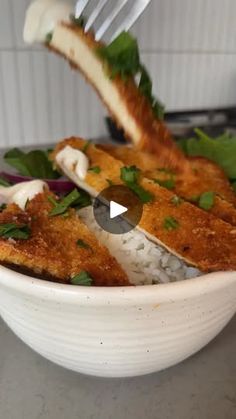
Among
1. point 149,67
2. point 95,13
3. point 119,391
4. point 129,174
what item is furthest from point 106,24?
point 149,67

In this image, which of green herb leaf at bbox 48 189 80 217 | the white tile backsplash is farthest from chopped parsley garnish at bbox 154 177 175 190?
the white tile backsplash

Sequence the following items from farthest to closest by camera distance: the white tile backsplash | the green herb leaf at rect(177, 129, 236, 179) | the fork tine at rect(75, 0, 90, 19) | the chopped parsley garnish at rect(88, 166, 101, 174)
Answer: the white tile backsplash → the green herb leaf at rect(177, 129, 236, 179) → the chopped parsley garnish at rect(88, 166, 101, 174) → the fork tine at rect(75, 0, 90, 19)

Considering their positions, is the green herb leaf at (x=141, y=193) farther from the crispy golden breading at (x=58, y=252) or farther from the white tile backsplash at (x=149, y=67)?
the white tile backsplash at (x=149, y=67)

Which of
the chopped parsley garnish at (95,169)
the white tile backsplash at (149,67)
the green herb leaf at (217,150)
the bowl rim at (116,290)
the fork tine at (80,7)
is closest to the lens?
the bowl rim at (116,290)

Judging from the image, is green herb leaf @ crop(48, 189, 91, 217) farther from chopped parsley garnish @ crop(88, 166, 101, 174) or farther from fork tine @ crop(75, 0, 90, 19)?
fork tine @ crop(75, 0, 90, 19)

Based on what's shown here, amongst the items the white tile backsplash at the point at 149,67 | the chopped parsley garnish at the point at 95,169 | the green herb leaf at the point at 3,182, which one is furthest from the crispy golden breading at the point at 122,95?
the white tile backsplash at the point at 149,67

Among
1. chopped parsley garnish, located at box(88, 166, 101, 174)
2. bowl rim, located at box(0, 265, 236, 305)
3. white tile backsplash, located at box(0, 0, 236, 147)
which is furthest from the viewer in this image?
white tile backsplash, located at box(0, 0, 236, 147)
